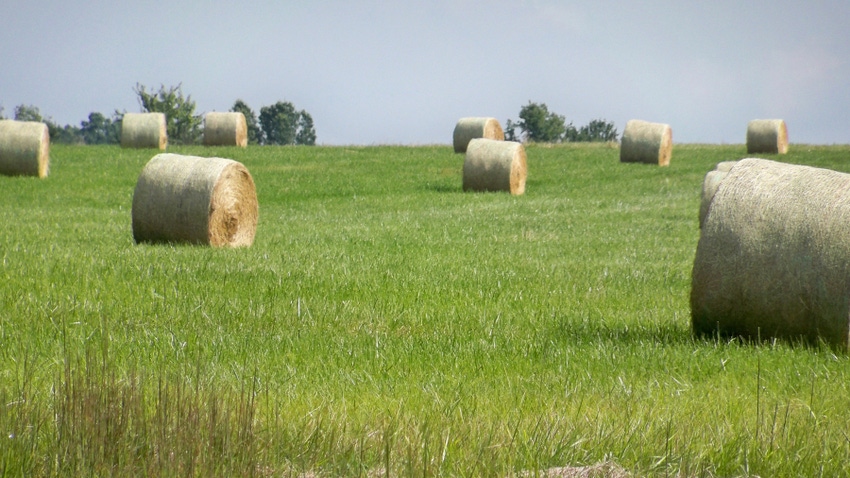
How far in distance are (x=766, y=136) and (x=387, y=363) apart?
39.5m

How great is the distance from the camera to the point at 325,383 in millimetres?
6211

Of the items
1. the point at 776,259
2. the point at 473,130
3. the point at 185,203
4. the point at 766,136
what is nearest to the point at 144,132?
the point at 473,130

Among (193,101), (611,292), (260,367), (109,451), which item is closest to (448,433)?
(109,451)

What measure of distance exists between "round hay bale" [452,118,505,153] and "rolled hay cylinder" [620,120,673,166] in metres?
5.67

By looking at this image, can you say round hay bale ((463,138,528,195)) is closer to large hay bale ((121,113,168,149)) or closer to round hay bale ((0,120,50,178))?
round hay bale ((0,120,50,178))

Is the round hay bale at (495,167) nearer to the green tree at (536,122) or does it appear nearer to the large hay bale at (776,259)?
the large hay bale at (776,259)

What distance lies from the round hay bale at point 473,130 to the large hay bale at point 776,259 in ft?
109

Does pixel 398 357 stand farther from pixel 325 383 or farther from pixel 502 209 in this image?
pixel 502 209

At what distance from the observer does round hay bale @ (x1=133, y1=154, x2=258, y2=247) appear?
14.6 metres

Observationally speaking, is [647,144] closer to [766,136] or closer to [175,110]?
[766,136]

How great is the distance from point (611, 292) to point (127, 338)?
5.25 meters

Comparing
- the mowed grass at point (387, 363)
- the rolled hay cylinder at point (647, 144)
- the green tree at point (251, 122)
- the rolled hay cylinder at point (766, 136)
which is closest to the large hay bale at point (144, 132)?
the rolled hay cylinder at point (647, 144)

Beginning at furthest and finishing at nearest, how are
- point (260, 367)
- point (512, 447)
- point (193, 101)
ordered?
point (193, 101), point (260, 367), point (512, 447)

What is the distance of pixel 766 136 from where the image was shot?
141 feet
